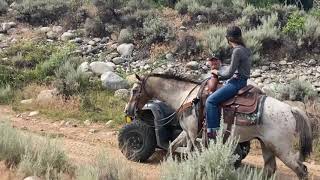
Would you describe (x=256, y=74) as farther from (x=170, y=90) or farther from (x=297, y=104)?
(x=170, y=90)

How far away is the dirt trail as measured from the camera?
8977mm

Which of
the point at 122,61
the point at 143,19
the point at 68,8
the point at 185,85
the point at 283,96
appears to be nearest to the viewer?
the point at 185,85

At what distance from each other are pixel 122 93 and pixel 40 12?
7952mm

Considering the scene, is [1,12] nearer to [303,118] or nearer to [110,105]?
[110,105]

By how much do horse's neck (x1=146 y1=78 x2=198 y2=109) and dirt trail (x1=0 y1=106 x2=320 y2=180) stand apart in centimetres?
119

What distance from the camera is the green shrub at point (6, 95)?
45.1 feet

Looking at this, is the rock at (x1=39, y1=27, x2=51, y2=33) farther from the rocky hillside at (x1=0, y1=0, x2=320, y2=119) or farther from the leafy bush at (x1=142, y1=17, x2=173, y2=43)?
the leafy bush at (x1=142, y1=17, x2=173, y2=43)

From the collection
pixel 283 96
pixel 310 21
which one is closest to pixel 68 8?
pixel 310 21

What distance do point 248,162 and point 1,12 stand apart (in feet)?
47.4

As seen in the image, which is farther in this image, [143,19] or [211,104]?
[143,19]

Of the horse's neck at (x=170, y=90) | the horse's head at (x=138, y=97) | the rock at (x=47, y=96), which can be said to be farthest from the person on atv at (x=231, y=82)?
the rock at (x=47, y=96)

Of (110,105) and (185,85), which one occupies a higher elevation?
(185,85)

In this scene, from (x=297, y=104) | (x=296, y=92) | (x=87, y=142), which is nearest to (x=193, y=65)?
(x=296, y=92)

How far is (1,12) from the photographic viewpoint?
68.4ft
